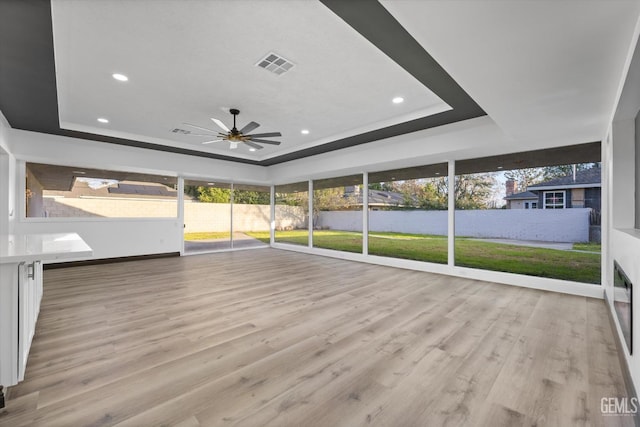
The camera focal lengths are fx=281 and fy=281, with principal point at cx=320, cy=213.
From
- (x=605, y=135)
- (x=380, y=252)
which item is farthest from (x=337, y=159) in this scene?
(x=605, y=135)

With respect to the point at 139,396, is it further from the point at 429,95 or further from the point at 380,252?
the point at 380,252

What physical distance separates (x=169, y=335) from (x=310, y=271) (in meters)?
3.14

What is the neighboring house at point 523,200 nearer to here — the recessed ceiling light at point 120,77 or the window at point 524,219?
the window at point 524,219

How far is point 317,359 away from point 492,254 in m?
4.30

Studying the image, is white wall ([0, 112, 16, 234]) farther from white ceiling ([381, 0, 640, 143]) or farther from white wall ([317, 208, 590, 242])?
white wall ([317, 208, 590, 242])

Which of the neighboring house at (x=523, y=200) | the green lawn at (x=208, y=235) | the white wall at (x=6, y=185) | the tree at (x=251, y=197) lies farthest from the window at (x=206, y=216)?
the neighboring house at (x=523, y=200)

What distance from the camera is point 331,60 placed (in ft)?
9.51

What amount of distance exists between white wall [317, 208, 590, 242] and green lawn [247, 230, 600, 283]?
16 centimetres

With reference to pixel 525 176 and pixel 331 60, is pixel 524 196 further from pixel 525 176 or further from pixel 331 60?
pixel 331 60

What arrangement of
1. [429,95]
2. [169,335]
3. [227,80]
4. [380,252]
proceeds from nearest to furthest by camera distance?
1. [169,335]
2. [227,80]
3. [429,95]
4. [380,252]

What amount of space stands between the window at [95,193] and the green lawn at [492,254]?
4972 millimetres

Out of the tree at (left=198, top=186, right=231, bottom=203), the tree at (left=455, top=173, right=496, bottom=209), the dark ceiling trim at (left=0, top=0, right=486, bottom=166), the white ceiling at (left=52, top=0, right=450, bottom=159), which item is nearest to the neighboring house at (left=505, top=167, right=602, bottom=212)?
the tree at (left=455, top=173, right=496, bottom=209)

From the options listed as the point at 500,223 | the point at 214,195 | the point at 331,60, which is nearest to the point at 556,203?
the point at 500,223

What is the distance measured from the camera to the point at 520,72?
2.27m
